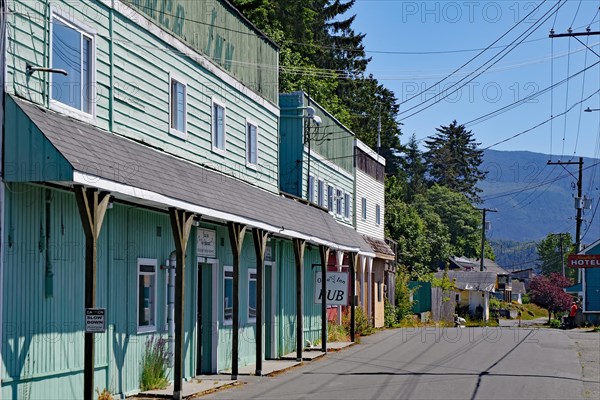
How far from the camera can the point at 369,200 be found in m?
43.6

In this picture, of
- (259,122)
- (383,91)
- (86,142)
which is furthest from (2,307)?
(383,91)

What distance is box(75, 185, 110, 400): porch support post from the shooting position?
12.5 meters

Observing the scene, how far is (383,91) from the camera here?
3278 inches

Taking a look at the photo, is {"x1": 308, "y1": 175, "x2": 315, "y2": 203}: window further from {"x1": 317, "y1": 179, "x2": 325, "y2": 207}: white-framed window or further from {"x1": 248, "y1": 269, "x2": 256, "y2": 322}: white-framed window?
{"x1": 248, "y1": 269, "x2": 256, "y2": 322}: white-framed window

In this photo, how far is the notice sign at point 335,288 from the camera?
89.8 feet

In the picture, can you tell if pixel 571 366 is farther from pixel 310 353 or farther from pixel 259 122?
pixel 259 122

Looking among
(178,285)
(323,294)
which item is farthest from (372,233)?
(178,285)

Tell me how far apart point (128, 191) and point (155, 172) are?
2.10m

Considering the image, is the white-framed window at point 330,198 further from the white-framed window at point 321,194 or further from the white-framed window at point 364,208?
the white-framed window at point 364,208

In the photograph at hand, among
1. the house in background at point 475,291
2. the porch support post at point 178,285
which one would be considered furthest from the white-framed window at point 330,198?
the house in background at point 475,291

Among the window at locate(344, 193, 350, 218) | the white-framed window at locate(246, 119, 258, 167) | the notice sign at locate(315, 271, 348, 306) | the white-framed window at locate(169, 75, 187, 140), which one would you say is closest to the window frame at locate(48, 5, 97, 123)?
the white-framed window at locate(169, 75, 187, 140)

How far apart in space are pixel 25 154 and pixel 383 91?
72.2 m

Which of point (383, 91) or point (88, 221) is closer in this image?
point (88, 221)

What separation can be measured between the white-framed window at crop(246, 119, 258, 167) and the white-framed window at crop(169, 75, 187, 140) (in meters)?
4.41
